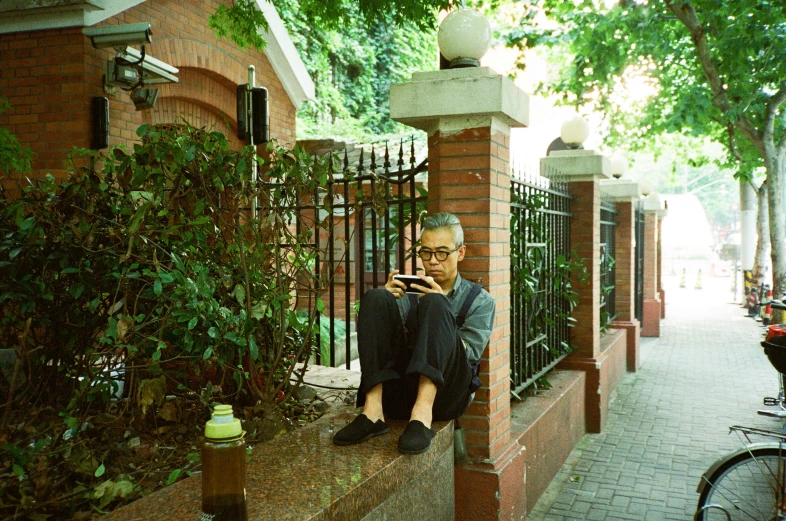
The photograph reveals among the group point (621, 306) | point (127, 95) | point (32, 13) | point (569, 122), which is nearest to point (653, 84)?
point (621, 306)

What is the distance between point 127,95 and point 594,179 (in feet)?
17.3

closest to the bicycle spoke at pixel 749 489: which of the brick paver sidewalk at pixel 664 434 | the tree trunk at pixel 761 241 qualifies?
the brick paver sidewalk at pixel 664 434

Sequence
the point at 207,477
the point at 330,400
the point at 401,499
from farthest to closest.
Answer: the point at 330,400, the point at 401,499, the point at 207,477

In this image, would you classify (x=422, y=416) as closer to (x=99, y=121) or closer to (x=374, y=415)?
(x=374, y=415)

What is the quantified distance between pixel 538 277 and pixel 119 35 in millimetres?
4804

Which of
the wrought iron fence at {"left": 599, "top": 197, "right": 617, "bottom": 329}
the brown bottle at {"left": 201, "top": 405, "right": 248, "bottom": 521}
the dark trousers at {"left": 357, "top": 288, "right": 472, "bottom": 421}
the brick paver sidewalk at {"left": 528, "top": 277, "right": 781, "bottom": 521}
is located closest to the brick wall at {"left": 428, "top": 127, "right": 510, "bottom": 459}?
the dark trousers at {"left": 357, "top": 288, "right": 472, "bottom": 421}

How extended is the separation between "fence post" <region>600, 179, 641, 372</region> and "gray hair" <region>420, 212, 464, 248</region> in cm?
641

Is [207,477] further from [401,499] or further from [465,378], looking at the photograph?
[465,378]

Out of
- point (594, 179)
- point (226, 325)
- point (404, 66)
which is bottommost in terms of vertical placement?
point (226, 325)

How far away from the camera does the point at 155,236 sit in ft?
11.8

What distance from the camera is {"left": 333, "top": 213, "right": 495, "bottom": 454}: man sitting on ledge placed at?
128 inches

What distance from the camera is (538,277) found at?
227 inches

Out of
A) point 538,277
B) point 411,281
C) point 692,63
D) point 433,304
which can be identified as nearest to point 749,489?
point 433,304

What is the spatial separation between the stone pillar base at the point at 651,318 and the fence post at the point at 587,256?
6847 millimetres
